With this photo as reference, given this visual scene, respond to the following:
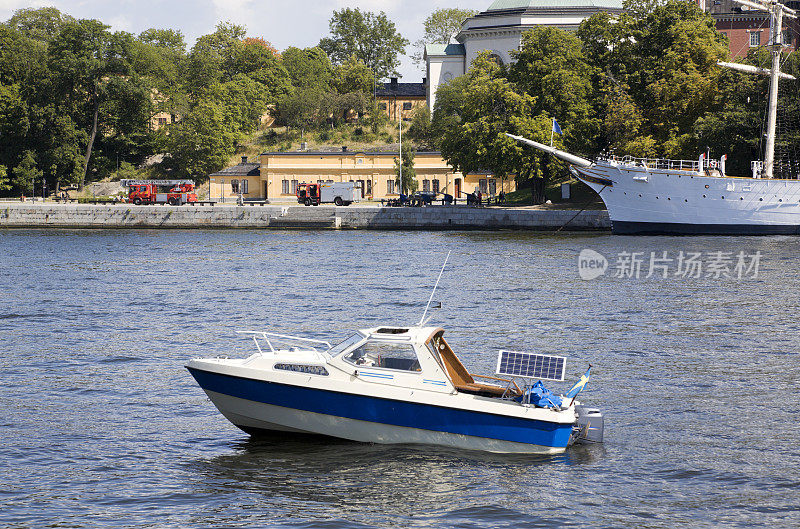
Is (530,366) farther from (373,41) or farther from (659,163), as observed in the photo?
(373,41)

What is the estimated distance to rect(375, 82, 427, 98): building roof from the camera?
452ft

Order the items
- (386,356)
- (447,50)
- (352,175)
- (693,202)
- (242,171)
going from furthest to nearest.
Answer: (447,50)
(242,171)
(352,175)
(693,202)
(386,356)

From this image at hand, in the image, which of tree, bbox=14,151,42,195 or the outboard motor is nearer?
the outboard motor

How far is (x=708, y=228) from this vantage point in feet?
242

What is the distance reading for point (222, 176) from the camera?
10625cm

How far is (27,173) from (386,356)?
97640mm

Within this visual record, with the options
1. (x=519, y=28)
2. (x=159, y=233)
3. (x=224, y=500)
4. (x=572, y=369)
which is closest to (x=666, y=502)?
(x=224, y=500)

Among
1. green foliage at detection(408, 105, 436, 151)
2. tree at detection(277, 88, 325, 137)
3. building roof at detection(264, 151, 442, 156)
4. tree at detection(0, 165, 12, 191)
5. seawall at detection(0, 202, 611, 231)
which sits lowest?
seawall at detection(0, 202, 611, 231)

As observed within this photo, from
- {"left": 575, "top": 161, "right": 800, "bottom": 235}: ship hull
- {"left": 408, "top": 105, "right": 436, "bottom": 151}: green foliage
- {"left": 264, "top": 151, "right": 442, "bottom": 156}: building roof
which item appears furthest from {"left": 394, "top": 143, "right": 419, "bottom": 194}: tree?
{"left": 575, "top": 161, "right": 800, "bottom": 235}: ship hull

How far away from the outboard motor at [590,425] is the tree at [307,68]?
11791 cm

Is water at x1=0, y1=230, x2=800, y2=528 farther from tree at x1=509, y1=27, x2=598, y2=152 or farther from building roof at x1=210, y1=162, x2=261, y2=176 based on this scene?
building roof at x1=210, y1=162, x2=261, y2=176

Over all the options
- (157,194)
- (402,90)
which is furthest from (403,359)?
(402,90)

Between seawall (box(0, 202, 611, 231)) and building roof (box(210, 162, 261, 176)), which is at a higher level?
building roof (box(210, 162, 261, 176))

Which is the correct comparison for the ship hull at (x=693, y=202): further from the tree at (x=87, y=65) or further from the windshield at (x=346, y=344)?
the tree at (x=87, y=65)
